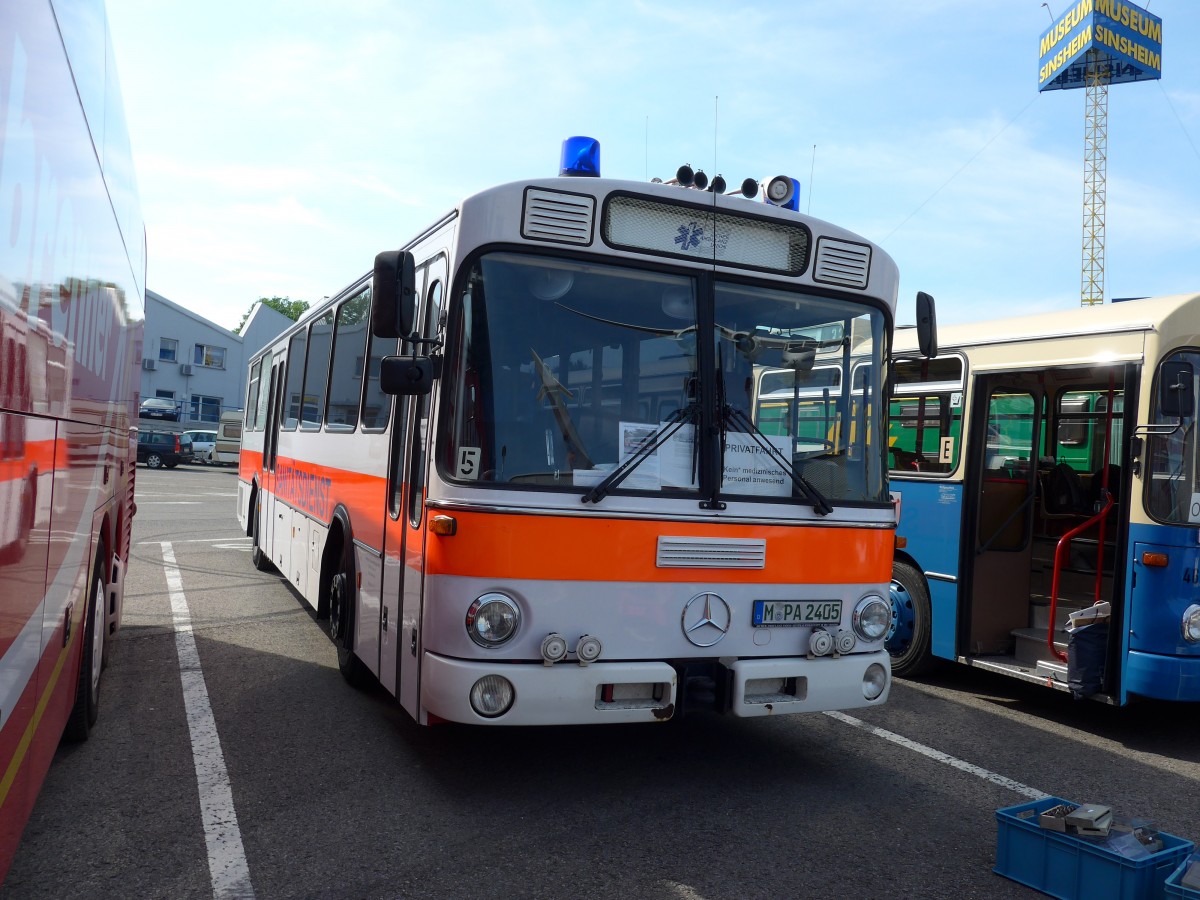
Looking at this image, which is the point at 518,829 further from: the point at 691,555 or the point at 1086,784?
the point at 1086,784

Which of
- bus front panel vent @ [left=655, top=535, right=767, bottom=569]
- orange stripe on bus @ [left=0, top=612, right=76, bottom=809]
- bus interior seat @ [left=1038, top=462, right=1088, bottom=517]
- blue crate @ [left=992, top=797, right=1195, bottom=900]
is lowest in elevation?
blue crate @ [left=992, top=797, right=1195, bottom=900]

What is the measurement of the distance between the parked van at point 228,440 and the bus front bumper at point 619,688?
38510 millimetres

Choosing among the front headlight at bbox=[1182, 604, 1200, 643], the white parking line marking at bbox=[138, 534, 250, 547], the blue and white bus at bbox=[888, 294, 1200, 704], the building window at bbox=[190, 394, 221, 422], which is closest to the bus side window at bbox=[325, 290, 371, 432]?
the blue and white bus at bbox=[888, 294, 1200, 704]

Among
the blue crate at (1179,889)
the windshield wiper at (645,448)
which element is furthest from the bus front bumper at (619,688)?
the blue crate at (1179,889)

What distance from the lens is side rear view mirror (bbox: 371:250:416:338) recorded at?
14.8 ft

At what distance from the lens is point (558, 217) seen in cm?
465

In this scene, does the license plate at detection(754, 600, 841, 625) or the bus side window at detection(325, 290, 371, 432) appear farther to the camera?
the bus side window at detection(325, 290, 371, 432)

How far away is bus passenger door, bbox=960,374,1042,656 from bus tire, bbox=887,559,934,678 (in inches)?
14.3

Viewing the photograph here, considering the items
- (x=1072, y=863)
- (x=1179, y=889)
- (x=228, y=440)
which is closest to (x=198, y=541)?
(x=1072, y=863)

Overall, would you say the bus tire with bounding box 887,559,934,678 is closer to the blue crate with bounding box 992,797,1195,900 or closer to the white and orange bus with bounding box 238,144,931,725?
the white and orange bus with bounding box 238,144,931,725

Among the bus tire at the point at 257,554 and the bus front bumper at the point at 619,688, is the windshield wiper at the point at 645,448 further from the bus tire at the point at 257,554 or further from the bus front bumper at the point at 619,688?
the bus tire at the point at 257,554

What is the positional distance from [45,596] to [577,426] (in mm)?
2212

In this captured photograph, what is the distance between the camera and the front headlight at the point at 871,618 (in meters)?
5.23

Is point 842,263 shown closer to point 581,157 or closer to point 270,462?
point 581,157
